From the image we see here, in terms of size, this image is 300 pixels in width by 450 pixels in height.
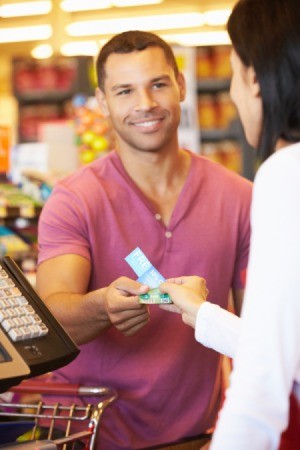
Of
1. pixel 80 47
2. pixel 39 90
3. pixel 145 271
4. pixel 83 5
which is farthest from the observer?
pixel 80 47

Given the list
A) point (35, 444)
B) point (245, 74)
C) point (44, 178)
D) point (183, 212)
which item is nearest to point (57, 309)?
point (183, 212)

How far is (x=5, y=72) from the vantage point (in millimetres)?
13555

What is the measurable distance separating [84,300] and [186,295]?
1.69 feet

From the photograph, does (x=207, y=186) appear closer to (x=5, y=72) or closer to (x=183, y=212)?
(x=183, y=212)

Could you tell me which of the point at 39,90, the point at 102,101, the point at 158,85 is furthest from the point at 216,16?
the point at 158,85

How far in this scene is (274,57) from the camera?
1452 mm

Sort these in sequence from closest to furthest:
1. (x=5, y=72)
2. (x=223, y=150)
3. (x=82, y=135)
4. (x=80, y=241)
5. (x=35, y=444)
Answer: (x=35, y=444) < (x=80, y=241) < (x=82, y=135) < (x=223, y=150) < (x=5, y=72)

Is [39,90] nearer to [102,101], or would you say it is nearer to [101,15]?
[101,15]

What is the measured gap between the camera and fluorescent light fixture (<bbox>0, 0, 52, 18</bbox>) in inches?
434

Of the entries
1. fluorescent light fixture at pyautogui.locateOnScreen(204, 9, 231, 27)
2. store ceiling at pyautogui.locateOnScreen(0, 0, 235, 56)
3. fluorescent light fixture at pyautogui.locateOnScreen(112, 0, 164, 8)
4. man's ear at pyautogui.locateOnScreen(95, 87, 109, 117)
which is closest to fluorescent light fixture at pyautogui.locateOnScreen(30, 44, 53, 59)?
store ceiling at pyautogui.locateOnScreen(0, 0, 235, 56)

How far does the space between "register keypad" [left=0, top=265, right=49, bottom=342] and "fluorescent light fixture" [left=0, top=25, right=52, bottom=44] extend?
10.4 metres

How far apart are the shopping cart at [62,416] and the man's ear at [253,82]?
727 millimetres

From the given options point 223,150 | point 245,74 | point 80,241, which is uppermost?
point 245,74

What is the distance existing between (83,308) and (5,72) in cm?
1184
